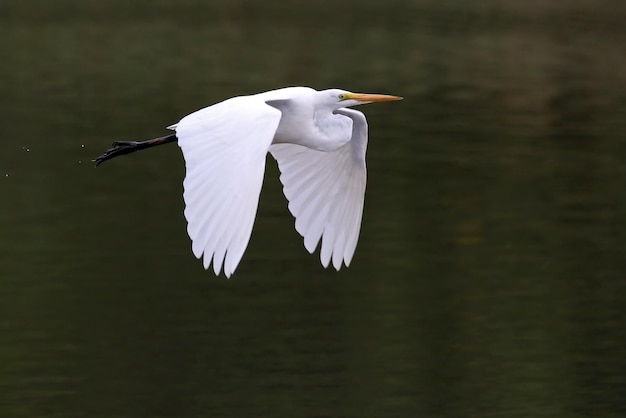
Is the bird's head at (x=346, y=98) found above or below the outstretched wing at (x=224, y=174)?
above

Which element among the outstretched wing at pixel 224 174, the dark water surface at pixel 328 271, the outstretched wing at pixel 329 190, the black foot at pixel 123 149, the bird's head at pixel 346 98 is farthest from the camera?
the black foot at pixel 123 149

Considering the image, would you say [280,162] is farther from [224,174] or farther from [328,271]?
[224,174]

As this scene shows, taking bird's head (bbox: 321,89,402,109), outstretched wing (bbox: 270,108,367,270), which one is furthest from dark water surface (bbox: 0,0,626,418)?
bird's head (bbox: 321,89,402,109)

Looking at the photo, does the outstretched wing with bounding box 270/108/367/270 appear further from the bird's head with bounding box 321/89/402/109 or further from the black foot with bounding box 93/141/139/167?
the black foot with bounding box 93/141/139/167

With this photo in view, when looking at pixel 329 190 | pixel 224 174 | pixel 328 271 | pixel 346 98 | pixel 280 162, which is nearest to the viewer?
pixel 224 174

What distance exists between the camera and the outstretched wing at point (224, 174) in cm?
400

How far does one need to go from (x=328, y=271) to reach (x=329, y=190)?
155cm

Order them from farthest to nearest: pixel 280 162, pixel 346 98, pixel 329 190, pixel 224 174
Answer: pixel 280 162
pixel 329 190
pixel 346 98
pixel 224 174

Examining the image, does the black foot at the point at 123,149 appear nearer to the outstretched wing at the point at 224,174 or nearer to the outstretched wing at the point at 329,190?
the outstretched wing at the point at 329,190

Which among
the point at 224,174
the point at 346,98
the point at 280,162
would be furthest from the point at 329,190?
the point at 224,174

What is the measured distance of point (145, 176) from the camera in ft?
29.7

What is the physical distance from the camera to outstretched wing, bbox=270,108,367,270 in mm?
5594

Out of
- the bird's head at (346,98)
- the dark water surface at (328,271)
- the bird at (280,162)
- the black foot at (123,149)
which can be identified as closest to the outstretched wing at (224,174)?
the bird at (280,162)

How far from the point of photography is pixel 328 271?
7207mm
